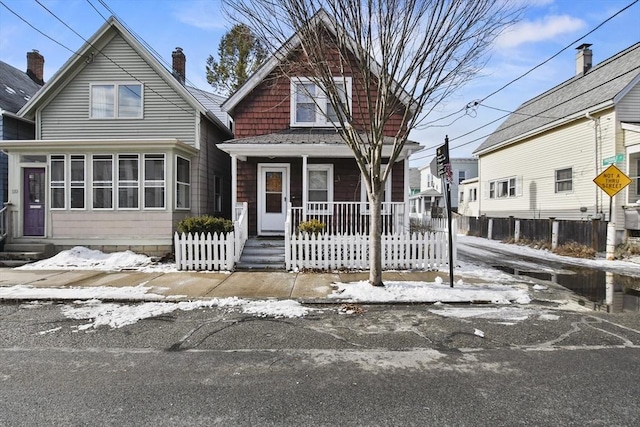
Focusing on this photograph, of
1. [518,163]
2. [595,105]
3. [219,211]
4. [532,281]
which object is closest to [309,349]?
[532,281]

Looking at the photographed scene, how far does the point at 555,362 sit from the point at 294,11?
6541 mm

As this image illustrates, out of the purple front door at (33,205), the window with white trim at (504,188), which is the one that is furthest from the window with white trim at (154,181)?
the window with white trim at (504,188)

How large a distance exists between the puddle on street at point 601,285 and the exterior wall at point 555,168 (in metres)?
5.94

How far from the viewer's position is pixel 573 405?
10.2 ft

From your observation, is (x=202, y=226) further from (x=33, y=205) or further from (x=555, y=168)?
(x=555, y=168)

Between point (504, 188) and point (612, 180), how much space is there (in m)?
9.89

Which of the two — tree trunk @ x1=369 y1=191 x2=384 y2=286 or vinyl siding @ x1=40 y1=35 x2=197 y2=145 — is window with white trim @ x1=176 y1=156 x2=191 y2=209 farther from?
tree trunk @ x1=369 y1=191 x2=384 y2=286

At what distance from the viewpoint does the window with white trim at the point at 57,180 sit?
443 inches

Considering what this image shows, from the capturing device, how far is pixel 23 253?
1054cm

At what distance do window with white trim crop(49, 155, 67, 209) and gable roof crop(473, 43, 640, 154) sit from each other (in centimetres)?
1796

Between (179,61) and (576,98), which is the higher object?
(179,61)

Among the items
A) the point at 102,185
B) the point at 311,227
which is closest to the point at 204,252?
the point at 311,227

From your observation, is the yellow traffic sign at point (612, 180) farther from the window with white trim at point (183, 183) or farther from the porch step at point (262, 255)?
the window with white trim at point (183, 183)

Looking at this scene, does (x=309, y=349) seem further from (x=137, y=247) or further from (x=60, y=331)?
(x=137, y=247)
